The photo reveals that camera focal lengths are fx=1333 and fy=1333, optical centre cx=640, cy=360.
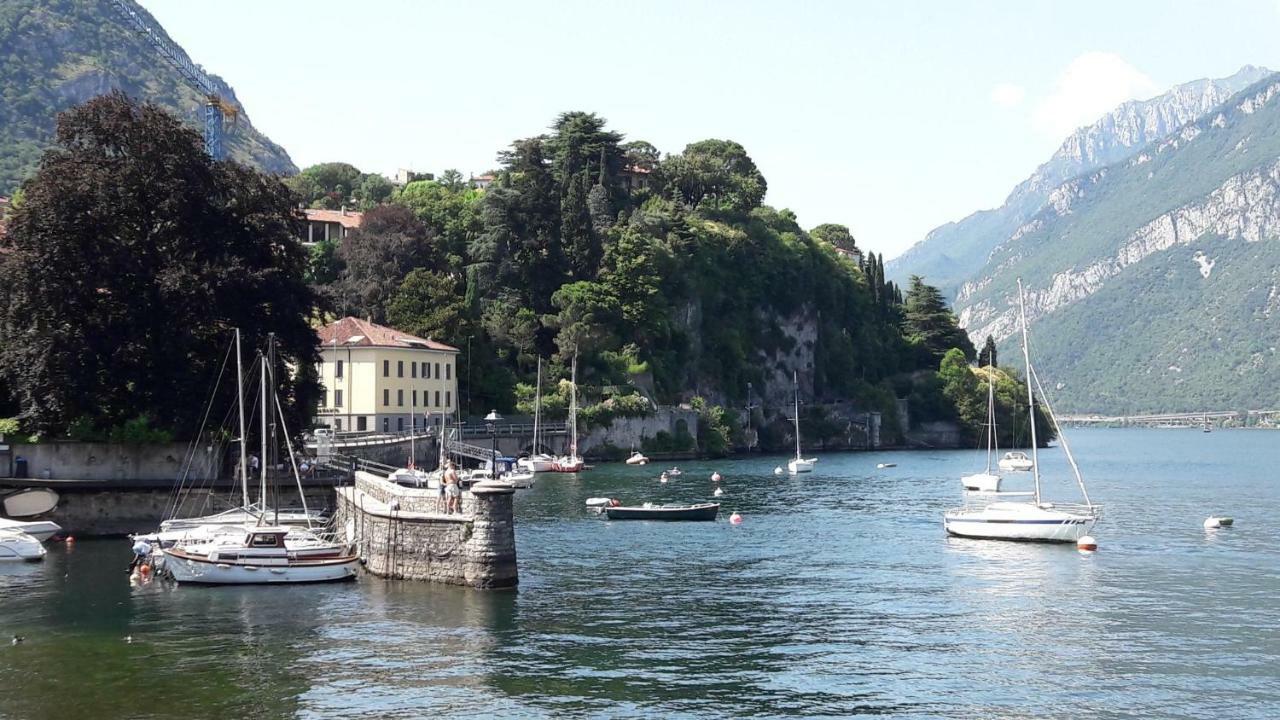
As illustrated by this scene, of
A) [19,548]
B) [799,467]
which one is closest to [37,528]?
[19,548]

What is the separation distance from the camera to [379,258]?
126812mm

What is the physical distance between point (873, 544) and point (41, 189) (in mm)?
42238

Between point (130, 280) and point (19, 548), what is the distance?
565 inches

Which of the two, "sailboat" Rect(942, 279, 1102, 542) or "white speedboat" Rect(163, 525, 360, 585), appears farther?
"sailboat" Rect(942, 279, 1102, 542)

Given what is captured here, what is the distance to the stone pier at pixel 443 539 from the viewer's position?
43.8m

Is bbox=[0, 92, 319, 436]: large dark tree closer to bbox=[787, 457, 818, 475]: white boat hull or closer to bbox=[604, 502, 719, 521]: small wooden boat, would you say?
bbox=[604, 502, 719, 521]: small wooden boat

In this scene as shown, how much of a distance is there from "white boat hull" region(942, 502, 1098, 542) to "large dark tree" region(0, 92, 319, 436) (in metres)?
34.0

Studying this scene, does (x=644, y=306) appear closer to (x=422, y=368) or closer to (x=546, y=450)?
(x=546, y=450)

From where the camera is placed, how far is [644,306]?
140 m

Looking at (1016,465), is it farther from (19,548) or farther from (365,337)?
(19,548)

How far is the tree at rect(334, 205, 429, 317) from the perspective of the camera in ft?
412

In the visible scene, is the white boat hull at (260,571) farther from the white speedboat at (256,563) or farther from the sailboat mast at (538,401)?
the sailboat mast at (538,401)

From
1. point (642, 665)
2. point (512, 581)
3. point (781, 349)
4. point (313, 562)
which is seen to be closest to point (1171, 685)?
point (642, 665)

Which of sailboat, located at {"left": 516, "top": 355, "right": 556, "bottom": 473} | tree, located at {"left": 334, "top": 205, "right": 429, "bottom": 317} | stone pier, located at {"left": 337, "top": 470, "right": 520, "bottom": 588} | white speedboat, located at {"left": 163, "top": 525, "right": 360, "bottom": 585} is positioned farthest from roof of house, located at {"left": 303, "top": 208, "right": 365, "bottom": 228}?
stone pier, located at {"left": 337, "top": 470, "right": 520, "bottom": 588}
